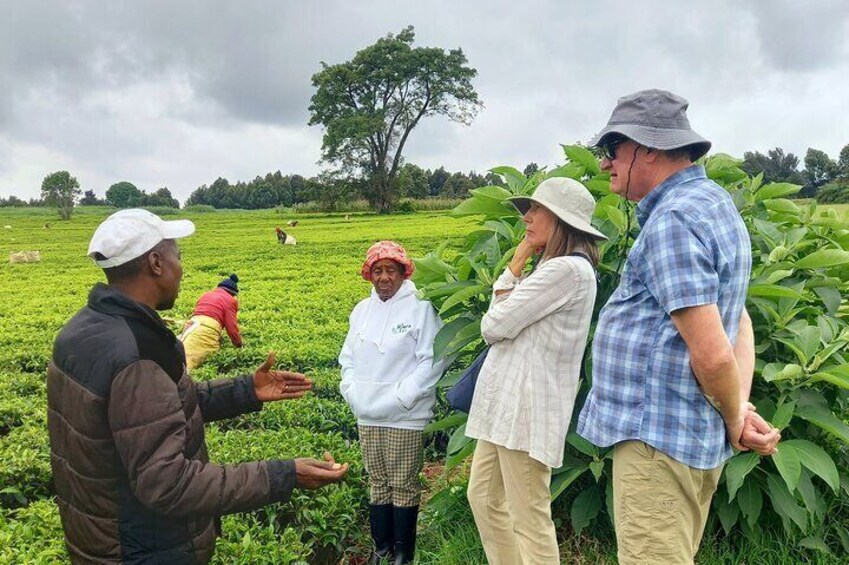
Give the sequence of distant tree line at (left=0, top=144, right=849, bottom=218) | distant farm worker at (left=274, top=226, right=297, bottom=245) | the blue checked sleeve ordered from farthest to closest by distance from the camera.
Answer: distant tree line at (left=0, top=144, right=849, bottom=218), distant farm worker at (left=274, top=226, right=297, bottom=245), the blue checked sleeve

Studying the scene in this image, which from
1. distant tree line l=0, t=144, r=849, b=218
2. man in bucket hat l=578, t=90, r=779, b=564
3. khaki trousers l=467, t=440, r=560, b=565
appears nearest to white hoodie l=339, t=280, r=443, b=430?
khaki trousers l=467, t=440, r=560, b=565

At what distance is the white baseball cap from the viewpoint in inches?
76.2

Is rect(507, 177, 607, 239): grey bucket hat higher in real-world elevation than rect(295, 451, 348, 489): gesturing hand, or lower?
higher

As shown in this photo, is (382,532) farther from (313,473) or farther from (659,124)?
(659,124)

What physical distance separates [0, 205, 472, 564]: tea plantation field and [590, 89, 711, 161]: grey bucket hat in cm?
251

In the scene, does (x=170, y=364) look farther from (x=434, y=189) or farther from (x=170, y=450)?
(x=434, y=189)

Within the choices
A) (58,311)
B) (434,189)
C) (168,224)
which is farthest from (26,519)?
(434,189)

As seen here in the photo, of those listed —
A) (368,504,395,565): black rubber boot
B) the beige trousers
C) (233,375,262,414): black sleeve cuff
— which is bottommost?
(368,504,395,565): black rubber boot

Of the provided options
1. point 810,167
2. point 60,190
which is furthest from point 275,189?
point 810,167

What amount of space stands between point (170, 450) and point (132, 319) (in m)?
0.38

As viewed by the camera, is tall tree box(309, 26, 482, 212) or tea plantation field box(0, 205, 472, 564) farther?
tall tree box(309, 26, 482, 212)

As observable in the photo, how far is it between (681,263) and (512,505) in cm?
130

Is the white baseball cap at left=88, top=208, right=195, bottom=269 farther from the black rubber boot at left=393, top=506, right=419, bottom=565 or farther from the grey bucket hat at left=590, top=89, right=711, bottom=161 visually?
the black rubber boot at left=393, top=506, right=419, bottom=565

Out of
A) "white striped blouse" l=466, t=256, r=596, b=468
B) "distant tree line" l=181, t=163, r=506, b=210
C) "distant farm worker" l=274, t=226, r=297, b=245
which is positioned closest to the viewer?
"white striped blouse" l=466, t=256, r=596, b=468
